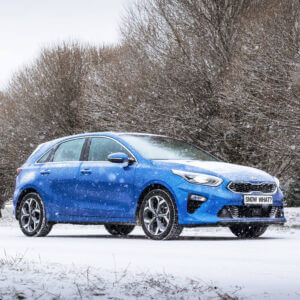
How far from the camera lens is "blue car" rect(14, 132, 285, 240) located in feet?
36.8

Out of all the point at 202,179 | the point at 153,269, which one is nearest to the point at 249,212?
the point at 202,179

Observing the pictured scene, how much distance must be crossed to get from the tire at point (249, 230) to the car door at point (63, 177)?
260cm

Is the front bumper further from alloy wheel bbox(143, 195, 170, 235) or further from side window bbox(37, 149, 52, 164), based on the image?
side window bbox(37, 149, 52, 164)

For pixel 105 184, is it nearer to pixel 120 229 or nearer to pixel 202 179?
pixel 202 179

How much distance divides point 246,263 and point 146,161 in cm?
386

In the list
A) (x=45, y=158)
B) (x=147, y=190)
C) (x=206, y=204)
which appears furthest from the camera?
(x=45, y=158)

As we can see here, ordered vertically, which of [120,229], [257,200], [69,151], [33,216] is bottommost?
[120,229]

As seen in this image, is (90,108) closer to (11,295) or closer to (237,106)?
(237,106)

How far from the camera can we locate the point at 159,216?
37.3ft

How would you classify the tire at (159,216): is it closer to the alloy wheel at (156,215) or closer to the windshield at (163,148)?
the alloy wheel at (156,215)

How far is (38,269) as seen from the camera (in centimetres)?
739

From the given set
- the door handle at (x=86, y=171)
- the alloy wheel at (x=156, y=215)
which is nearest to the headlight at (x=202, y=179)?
the alloy wheel at (x=156, y=215)

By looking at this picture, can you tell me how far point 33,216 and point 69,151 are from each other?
126 cm

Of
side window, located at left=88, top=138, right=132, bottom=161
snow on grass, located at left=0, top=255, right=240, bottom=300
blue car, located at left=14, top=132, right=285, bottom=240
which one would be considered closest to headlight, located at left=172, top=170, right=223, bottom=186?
blue car, located at left=14, top=132, right=285, bottom=240
